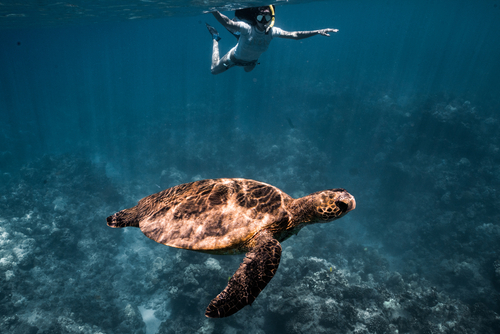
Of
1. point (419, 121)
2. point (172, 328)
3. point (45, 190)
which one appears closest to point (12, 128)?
point (45, 190)

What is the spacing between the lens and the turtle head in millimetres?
2734

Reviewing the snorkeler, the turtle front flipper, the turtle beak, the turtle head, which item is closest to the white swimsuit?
the snorkeler

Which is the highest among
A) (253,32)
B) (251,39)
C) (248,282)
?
(253,32)

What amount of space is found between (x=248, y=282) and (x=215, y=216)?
0.91m

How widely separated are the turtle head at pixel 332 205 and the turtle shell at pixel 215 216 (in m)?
0.43

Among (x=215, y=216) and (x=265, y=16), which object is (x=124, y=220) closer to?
(x=215, y=216)

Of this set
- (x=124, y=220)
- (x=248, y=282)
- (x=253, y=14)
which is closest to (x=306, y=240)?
(x=253, y=14)

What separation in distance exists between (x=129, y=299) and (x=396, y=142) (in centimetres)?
2352

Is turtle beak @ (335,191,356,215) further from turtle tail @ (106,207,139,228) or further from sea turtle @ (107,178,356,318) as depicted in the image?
turtle tail @ (106,207,139,228)

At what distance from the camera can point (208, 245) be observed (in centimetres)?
261

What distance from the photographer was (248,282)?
7.48 ft

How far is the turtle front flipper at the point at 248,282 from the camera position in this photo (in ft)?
7.02

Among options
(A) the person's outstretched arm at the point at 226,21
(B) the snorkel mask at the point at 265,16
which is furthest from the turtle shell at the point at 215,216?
(A) the person's outstretched arm at the point at 226,21

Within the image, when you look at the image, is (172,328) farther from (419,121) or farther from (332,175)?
(419,121)
